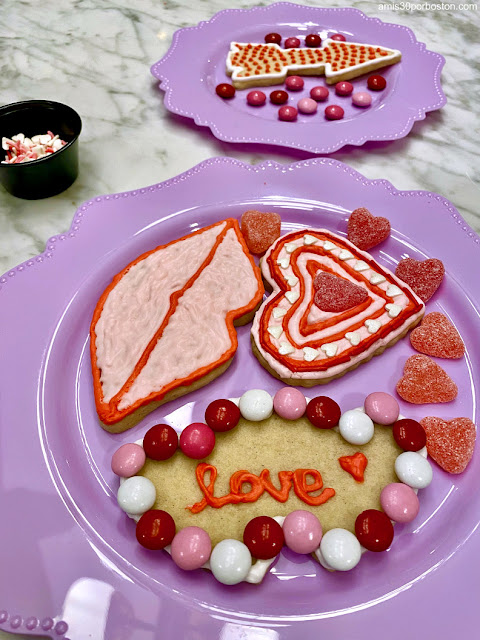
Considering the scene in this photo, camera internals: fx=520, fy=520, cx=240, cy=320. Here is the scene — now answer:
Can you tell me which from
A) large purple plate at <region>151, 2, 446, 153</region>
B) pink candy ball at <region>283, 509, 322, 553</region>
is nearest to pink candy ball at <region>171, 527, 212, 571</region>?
pink candy ball at <region>283, 509, 322, 553</region>

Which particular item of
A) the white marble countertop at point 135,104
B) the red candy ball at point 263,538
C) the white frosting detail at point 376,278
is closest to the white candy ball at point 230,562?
the red candy ball at point 263,538

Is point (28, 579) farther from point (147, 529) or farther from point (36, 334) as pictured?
point (36, 334)

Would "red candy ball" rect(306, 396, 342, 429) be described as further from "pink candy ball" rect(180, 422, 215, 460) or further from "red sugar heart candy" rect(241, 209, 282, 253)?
"red sugar heart candy" rect(241, 209, 282, 253)

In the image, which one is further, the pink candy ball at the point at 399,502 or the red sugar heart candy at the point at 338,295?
the red sugar heart candy at the point at 338,295

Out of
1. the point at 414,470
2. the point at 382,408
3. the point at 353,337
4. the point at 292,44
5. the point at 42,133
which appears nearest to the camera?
A: the point at 414,470

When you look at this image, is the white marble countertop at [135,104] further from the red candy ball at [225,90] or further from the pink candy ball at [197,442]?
the pink candy ball at [197,442]

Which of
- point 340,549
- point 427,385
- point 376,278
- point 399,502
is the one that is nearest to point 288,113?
point 376,278

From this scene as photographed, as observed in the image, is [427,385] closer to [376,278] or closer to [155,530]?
[376,278]
